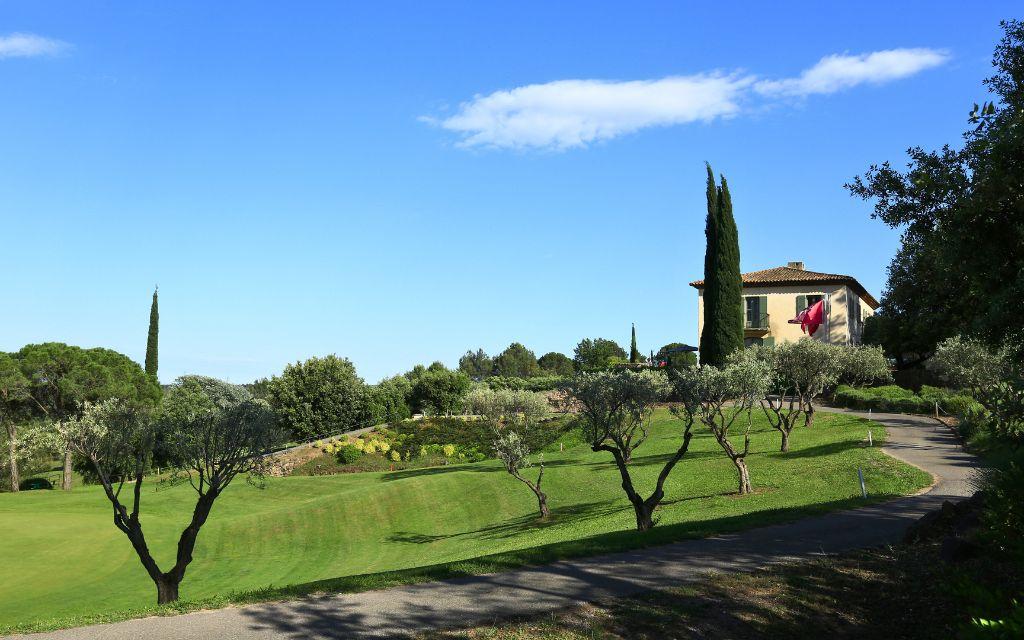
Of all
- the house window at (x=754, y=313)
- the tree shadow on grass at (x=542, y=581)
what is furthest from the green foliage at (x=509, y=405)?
the house window at (x=754, y=313)

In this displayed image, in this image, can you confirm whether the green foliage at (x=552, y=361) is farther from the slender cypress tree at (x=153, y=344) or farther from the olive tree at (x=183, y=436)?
the olive tree at (x=183, y=436)

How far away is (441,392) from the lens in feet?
272

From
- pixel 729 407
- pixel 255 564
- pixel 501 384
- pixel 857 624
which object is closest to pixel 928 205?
pixel 857 624

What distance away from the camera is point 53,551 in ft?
113

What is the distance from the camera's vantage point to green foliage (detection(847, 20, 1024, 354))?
13461mm

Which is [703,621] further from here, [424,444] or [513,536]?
[424,444]

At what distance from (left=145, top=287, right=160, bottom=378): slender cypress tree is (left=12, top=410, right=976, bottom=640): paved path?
7622 centimetres

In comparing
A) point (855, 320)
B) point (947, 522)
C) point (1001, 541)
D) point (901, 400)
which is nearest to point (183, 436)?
point (947, 522)

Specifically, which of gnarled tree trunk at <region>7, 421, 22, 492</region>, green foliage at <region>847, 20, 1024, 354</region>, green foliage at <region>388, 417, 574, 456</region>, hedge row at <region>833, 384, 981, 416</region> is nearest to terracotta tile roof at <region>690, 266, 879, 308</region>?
hedge row at <region>833, 384, 981, 416</region>

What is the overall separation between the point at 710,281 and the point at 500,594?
6040 centimetres

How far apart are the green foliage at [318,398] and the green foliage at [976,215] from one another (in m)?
63.8

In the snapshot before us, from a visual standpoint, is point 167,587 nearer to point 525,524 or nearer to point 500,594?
point 500,594

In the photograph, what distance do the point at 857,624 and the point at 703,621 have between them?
2.51 meters

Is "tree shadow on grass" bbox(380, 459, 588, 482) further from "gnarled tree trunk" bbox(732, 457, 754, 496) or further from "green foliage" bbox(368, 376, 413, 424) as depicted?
"green foliage" bbox(368, 376, 413, 424)
